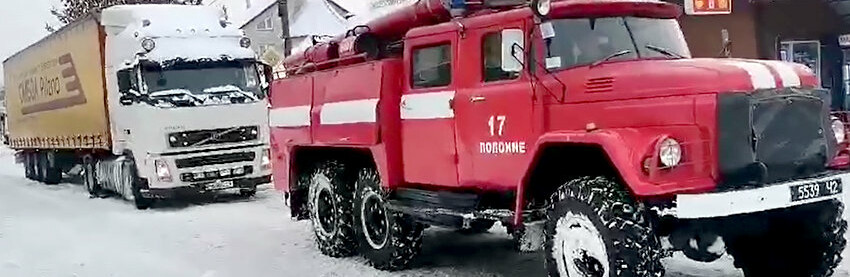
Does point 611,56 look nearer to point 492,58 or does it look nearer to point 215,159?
point 492,58

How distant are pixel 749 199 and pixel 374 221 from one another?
4.28 metres

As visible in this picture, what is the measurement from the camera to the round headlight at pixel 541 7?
23.3 feet

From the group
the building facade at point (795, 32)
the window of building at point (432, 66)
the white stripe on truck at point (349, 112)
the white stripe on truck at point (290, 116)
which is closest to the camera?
the window of building at point (432, 66)

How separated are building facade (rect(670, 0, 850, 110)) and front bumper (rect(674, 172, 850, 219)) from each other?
1414cm

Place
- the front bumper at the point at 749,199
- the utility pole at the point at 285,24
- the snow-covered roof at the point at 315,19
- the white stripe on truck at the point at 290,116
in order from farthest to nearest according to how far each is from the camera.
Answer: the snow-covered roof at the point at 315,19 → the utility pole at the point at 285,24 → the white stripe on truck at the point at 290,116 → the front bumper at the point at 749,199

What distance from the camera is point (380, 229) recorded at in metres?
9.61

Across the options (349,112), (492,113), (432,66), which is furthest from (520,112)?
(349,112)

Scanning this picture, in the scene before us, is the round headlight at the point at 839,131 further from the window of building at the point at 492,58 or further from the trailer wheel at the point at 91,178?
the trailer wheel at the point at 91,178

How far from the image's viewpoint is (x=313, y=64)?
10719 mm

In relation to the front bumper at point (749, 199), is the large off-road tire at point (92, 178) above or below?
below

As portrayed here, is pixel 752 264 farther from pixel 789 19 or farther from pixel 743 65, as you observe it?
pixel 789 19

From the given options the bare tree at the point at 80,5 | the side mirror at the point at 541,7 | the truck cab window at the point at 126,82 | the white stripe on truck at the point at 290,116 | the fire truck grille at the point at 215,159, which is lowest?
the fire truck grille at the point at 215,159

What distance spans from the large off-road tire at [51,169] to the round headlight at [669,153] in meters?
20.7

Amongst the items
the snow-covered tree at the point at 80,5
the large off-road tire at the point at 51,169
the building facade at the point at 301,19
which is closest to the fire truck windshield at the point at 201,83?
the large off-road tire at the point at 51,169
